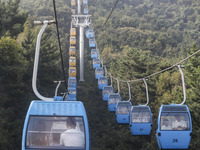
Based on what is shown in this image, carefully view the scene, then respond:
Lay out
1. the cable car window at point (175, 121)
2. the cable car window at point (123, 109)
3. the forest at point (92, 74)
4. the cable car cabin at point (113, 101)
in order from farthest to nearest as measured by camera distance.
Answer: the cable car cabin at point (113, 101) → the forest at point (92, 74) → the cable car window at point (123, 109) → the cable car window at point (175, 121)

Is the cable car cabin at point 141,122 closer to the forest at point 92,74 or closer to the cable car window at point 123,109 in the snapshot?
the cable car window at point 123,109

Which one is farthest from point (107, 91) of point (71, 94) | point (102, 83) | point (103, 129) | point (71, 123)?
point (71, 123)

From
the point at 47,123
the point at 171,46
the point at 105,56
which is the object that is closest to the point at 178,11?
the point at 171,46

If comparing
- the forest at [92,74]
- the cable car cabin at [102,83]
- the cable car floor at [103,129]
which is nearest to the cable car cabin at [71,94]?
the forest at [92,74]

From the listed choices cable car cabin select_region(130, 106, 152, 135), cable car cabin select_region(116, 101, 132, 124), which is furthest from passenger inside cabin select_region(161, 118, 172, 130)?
cable car cabin select_region(116, 101, 132, 124)

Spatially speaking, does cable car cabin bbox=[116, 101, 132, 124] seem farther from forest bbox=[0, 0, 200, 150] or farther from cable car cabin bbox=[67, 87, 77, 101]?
cable car cabin bbox=[67, 87, 77, 101]

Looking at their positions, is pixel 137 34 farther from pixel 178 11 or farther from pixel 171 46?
pixel 178 11
